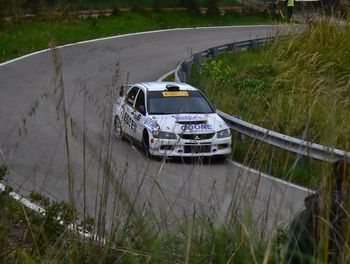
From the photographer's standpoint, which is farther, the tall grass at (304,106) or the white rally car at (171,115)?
the white rally car at (171,115)

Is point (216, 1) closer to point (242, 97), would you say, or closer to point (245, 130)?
point (242, 97)

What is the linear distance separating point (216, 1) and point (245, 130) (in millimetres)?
31489

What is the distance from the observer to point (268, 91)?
2283 cm

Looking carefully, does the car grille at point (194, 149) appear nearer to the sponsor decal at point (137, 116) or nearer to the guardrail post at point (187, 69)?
the sponsor decal at point (137, 116)

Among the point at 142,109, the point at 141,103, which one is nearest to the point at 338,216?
the point at 142,109

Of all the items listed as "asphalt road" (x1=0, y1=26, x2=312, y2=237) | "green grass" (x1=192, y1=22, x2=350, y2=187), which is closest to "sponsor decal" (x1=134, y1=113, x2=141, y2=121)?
"asphalt road" (x1=0, y1=26, x2=312, y2=237)

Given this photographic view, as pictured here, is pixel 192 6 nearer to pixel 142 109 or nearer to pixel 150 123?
pixel 142 109

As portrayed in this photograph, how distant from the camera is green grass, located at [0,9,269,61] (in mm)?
33969

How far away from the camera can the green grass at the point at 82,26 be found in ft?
111

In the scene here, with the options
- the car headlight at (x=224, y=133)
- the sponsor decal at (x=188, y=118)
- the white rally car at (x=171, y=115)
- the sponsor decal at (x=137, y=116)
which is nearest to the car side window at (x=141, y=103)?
the white rally car at (x=171, y=115)

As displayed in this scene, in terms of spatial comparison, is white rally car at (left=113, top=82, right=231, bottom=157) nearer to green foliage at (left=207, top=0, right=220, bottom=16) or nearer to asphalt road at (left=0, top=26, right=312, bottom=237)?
asphalt road at (left=0, top=26, right=312, bottom=237)

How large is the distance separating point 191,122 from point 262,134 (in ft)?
17.6

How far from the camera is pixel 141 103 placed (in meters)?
18.1

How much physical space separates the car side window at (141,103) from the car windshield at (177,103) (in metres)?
0.15
